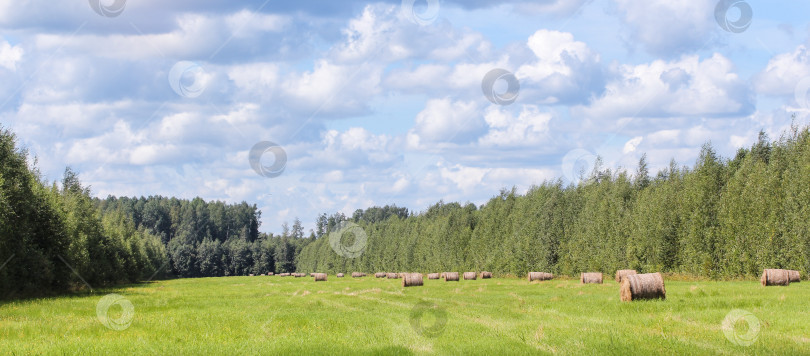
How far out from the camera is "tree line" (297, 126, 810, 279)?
4659 centimetres

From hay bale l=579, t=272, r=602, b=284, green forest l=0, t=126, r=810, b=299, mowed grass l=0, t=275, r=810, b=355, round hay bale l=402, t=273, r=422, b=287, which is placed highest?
green forest l=0, t=126, r=810, b=299

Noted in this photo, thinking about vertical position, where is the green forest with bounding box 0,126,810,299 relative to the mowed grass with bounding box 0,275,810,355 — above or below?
above

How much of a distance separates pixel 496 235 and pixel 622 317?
67.9 meters

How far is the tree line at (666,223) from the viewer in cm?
4659

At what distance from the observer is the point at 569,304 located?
89.1ft

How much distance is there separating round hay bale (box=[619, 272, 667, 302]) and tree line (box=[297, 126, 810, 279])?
22.4m

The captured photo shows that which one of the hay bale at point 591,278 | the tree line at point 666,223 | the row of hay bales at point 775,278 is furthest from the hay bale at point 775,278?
the hay bale at point 591,278

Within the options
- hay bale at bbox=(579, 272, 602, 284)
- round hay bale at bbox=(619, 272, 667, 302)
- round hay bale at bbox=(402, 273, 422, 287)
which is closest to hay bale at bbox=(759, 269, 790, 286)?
round hay bale at bbox=(619, 272, 667, 302)

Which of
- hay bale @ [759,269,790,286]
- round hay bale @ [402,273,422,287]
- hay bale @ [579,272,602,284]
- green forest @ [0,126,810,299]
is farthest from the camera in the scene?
round hay bale @ [402,273,422,287]

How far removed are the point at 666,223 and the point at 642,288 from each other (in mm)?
34814

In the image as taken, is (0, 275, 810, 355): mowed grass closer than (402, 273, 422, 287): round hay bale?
Yes

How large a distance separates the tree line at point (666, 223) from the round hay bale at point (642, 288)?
22.4 meters

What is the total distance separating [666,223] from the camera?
58.4 meters

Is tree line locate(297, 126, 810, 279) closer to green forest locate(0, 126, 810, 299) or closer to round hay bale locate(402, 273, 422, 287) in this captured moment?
green forest locate(0, 126, 810, 299)
